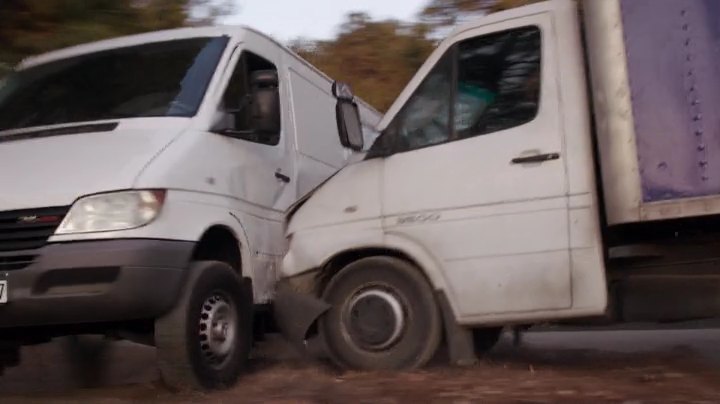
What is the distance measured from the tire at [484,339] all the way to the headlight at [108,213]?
234 cm

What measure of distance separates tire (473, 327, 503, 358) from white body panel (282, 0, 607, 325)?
18.8 inches

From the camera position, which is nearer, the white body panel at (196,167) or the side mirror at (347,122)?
the white body panel at (196,167)

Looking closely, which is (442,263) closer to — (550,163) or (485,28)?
(550,163)

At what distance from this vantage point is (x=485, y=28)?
5652mm

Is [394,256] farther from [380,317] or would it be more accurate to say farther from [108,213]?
[108,213]

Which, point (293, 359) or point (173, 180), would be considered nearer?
point (173, 180)

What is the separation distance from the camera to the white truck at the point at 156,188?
465 cm

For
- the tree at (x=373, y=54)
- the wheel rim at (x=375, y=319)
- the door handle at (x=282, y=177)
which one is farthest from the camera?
the tree at (x=373, y=54)

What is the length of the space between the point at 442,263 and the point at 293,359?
159 centimetres

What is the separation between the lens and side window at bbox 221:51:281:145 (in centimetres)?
576

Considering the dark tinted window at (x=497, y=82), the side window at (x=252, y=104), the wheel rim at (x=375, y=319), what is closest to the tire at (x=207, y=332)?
the wheel rim at (x=375, y=319)

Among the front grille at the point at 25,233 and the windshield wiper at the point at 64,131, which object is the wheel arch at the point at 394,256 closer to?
the windshield wiper at the point at 64,131

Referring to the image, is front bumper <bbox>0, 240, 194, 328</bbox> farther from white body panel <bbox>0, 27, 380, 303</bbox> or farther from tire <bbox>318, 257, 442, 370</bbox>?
tire <bbox>318, 257, 442, 370</bbox>

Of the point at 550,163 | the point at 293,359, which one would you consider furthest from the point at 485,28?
the point at 293,359
